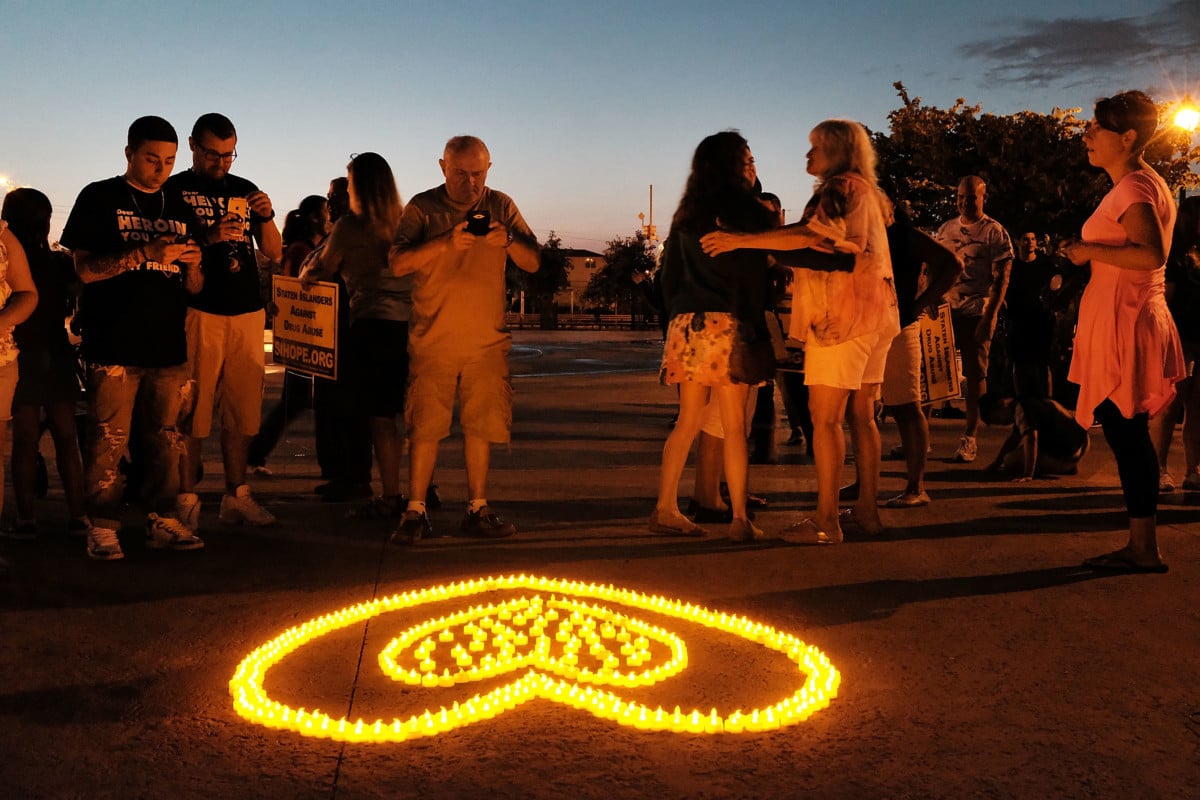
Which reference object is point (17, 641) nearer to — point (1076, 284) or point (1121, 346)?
point (1121, 346)

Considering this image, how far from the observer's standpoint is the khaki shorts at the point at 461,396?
5469 millimetres

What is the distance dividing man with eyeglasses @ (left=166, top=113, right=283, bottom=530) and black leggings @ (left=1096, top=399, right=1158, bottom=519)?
423cm

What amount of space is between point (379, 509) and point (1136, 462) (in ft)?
12.9

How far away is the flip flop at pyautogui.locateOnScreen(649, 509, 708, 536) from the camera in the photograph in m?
5.66

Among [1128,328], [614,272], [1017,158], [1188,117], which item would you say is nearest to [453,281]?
[1128,328]

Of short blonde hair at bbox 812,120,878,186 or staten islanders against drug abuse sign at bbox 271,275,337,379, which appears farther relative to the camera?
staten islanders against drug abuse sign at bbox 271,275,337,379

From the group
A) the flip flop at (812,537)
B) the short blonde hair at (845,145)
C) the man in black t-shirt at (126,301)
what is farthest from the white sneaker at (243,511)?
the short blonde hair at (845,145)

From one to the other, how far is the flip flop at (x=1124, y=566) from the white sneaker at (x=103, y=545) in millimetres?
4522

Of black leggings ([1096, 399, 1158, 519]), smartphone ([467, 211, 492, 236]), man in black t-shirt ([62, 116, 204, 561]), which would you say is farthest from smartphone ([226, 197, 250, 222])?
black leggings ([1096, 399, 1158, 519])

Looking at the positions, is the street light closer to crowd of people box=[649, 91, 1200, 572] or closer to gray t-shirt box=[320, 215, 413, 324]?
crowd of people box=[649, 91, 1200, 572]

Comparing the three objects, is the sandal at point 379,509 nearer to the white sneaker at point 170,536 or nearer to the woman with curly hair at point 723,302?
the white sneaker at point 170,536

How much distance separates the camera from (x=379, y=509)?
20.1 ft

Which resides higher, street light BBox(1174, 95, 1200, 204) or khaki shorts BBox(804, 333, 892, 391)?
street light BBox(1174, 95, 1200, 204)

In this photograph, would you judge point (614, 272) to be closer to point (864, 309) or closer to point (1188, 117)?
point (1188, 117)
